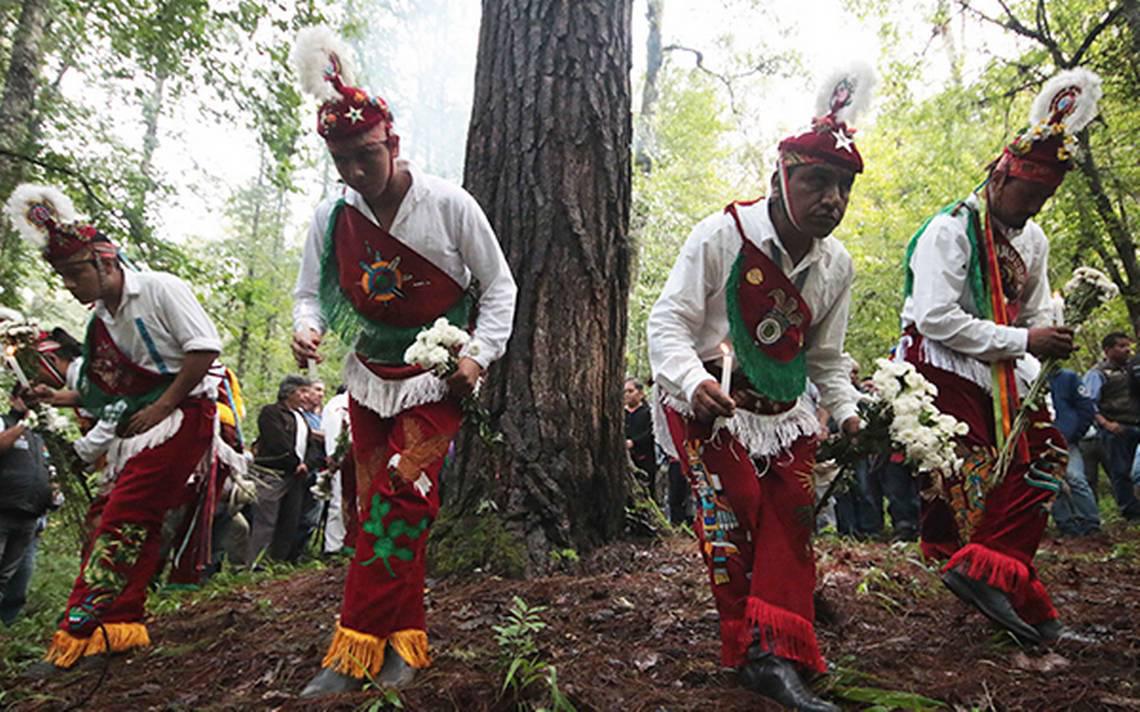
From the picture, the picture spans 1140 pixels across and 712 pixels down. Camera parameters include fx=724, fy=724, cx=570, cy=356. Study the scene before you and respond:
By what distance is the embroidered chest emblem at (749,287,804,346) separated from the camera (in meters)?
2.73

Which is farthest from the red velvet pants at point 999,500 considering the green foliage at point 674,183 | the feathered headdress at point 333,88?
the green foliage at point 674,183

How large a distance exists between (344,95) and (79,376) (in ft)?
7.26

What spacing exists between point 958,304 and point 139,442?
3875 mm

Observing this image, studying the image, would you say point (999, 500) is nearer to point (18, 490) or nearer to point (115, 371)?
point (115, 371)

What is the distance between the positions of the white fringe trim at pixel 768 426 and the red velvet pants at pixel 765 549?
0.10ft

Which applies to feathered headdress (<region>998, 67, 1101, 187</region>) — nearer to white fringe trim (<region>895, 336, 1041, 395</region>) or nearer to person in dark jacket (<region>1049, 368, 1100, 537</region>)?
white fringe trim (<region>895, 336, 1041, 395</region>)

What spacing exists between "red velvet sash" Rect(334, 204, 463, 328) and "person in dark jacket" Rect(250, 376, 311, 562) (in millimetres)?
4876

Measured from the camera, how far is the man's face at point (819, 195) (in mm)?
2562

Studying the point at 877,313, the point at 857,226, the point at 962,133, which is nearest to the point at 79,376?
the point at 962,133

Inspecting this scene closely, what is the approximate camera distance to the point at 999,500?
3.12m

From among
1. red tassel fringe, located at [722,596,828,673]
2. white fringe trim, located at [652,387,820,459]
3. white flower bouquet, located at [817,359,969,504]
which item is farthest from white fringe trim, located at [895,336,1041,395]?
red tassel fringe, located at [722,596,828,673]

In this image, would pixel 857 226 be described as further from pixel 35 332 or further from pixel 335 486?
pixel 35 332

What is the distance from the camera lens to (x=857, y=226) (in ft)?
54.7

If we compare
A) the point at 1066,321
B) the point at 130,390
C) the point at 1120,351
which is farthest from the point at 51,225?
the point at 1120,351
